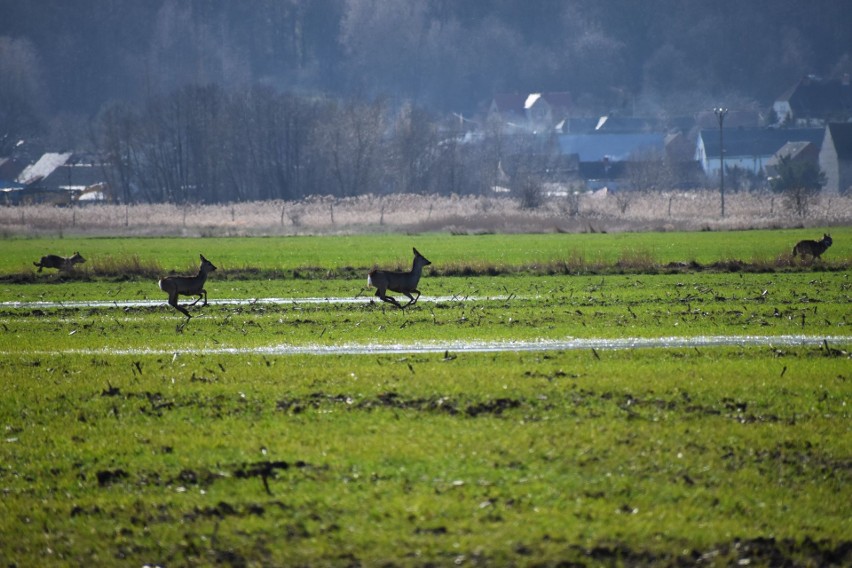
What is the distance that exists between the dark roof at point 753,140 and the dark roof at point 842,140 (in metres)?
16.6

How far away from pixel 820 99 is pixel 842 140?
60.5 meters

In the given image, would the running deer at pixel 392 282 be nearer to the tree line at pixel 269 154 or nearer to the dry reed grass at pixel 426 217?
the dry reed grass at pixel 426 217

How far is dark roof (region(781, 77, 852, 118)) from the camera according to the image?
185875mm

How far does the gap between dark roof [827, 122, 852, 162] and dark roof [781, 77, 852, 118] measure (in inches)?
2078

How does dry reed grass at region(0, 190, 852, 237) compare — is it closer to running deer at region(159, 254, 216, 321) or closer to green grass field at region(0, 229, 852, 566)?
running deer at region(159, 254, 216, 321)

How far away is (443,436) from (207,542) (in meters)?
3.45

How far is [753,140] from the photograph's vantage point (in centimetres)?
15250

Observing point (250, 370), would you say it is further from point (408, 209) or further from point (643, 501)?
point (408, 209)

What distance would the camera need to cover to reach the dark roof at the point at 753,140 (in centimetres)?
15025

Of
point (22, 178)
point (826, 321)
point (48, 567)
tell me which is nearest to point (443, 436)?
point (48, 567)

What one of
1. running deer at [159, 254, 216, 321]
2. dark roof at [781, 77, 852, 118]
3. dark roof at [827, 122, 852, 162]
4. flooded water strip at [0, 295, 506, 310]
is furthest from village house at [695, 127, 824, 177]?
running deer at [159, 254, 216, 321]

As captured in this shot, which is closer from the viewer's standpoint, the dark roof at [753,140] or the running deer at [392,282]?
the running deer at [392,282]

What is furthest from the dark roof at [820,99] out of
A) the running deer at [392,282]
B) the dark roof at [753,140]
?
the running deer at [392,282]

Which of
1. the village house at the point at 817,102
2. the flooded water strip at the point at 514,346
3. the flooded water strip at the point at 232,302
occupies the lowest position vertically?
the flooded water strip at the point at 514,346
